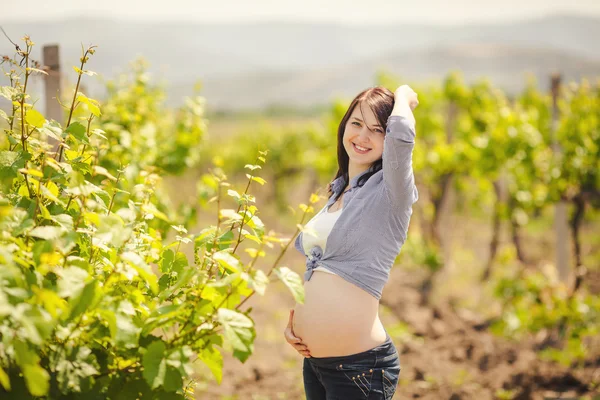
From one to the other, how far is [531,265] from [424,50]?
370ft

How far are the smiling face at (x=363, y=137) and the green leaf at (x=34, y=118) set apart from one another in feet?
3.66

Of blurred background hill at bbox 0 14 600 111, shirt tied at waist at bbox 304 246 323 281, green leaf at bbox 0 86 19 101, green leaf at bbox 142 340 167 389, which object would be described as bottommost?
green leaf at bbox 142 340 167 389

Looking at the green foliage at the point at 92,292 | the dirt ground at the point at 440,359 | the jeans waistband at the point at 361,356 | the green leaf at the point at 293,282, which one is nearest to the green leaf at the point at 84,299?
the green foliage at the point at 92,292

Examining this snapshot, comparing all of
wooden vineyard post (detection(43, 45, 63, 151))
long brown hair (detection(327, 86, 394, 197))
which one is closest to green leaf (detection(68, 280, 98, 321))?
long brown hair (detection(327, 86, 394, 197))

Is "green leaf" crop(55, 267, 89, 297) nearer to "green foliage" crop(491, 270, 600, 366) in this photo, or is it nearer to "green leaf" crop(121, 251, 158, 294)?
"green leaf" crop(121, 251, 158, 294)

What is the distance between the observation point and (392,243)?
75.4 inches

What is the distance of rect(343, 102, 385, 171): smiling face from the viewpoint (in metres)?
2.05

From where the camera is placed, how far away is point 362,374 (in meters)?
1.87

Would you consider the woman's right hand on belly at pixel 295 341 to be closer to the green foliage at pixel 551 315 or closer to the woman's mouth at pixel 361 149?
the woman's mouth at pixel 361 149

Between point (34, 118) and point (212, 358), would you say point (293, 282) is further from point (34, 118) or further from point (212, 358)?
point (34, 118)

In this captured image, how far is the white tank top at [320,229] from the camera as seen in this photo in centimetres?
197

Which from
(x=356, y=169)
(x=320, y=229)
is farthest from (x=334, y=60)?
(x=320, y=229)

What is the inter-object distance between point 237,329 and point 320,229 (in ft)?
2.47

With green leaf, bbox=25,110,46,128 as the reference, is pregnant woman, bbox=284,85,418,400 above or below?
below
